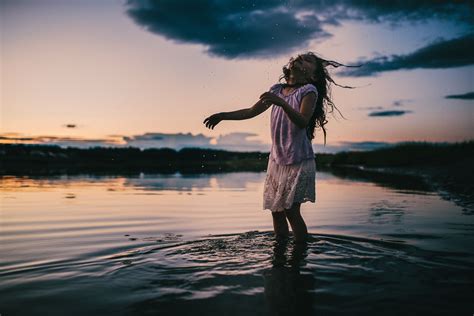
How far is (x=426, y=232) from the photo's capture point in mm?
6840

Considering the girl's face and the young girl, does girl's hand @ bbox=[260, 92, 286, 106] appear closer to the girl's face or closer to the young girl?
the young girl

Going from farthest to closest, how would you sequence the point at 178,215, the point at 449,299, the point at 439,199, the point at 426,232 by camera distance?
the point at 439,199 < the point at 178,215 < the point at 426,232 < the point at 449,299

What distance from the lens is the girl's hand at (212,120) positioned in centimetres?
512

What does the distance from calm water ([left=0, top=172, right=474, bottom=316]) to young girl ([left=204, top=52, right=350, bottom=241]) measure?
57 cm

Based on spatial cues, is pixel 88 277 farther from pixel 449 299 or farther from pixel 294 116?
pixel 449 299

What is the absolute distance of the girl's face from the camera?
5.31m

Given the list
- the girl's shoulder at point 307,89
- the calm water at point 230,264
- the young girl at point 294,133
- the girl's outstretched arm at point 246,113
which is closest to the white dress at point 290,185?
the young girl at point 294,133

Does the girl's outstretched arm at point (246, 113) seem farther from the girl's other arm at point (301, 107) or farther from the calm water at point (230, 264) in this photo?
the calm water at point (230, 264)

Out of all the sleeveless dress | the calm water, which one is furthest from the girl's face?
the calm water

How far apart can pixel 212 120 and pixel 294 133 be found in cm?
97

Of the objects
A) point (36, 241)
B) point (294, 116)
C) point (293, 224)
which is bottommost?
point (36, 241)

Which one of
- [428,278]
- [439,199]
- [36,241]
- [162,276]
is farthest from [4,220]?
[439,199]

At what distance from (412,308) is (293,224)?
7.16 feet

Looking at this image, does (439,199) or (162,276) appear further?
(439,199)
